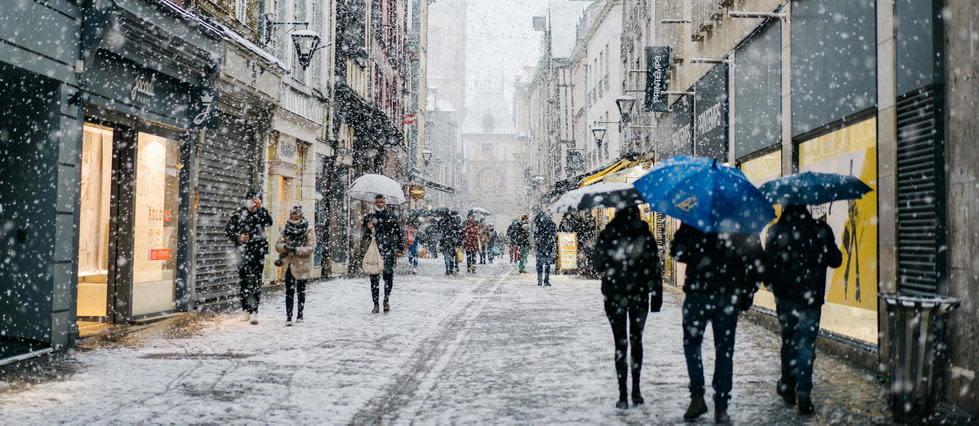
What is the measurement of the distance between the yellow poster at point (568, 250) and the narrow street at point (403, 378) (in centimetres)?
1232

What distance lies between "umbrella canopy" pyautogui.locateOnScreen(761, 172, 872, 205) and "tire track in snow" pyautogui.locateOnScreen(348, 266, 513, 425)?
10.5ft

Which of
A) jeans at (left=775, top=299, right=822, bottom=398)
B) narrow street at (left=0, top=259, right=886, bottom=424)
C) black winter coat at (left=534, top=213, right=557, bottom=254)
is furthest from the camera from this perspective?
black winter coat at (left=534, top=213, right=557, bottom=254)

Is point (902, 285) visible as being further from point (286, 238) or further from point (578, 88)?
point (578, 88)

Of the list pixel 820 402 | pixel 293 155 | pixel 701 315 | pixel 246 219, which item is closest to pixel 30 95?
pixel 246 219

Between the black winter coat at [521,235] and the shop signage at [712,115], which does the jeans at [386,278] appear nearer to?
the shop signage at [712,115]

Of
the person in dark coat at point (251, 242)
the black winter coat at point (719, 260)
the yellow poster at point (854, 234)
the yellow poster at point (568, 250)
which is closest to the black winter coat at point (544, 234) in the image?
the yellow poster at point (568, 250)

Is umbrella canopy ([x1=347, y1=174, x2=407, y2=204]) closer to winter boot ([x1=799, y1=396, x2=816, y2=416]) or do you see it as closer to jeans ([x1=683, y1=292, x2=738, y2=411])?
jeans ([x1=683, y1=292, x2=738, y2=411])

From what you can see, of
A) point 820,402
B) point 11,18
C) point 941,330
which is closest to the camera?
point 941,330

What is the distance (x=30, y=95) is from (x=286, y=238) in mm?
3824

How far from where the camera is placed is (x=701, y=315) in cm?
635

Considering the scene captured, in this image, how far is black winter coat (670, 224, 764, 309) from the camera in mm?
6305

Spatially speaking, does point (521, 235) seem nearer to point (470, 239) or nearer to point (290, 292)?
point (470, 239)

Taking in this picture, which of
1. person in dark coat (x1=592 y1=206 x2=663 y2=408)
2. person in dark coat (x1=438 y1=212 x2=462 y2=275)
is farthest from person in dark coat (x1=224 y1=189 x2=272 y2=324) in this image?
person in dark coat (x1=438 y1=212 x2=462 y2=275)

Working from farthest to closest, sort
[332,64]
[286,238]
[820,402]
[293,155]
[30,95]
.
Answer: [332,64] < [293,155] < [286,238] < [30,95] < [820,402]
